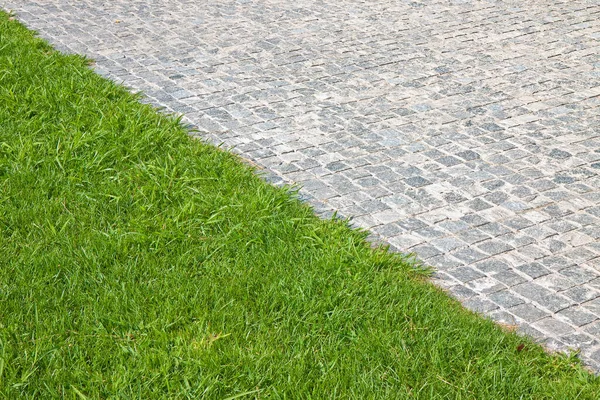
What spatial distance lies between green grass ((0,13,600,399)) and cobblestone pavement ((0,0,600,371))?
0.42 meters

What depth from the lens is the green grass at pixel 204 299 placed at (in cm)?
397

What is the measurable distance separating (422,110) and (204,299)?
347 centimetres

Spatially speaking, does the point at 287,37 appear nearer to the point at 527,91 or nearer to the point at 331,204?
the point at 527,91

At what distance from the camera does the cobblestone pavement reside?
5184 mm

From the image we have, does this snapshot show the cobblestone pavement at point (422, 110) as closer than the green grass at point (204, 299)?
No

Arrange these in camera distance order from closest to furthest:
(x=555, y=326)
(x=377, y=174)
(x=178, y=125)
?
1. (x=555, y=326)
2. (x=377, y=174)
3. (x=178, y=125)

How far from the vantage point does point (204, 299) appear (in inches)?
179

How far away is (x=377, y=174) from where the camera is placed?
20.4 ft

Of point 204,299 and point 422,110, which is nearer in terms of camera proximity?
point 204,299

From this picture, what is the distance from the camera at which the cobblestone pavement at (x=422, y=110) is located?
518 cm

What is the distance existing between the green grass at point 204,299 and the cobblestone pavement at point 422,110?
417 millimetres

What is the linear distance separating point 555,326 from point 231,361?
1.78 m

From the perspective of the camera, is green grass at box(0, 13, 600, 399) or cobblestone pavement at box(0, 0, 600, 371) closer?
green grass at box(0, 13, 600, 399)

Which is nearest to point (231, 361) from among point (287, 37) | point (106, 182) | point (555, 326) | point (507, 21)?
point (555, 326)
